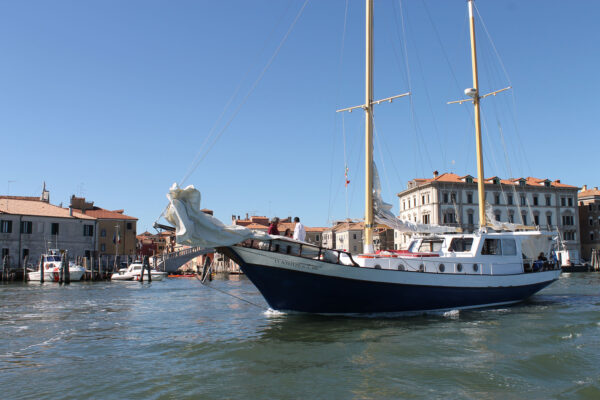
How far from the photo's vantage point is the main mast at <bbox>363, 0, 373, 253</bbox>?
17828mm

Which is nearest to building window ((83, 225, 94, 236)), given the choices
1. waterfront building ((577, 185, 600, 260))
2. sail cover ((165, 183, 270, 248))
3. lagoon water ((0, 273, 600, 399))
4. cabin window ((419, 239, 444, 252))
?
lagoon water ((0, 273, 600, 399))

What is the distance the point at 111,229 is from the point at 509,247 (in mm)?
61643

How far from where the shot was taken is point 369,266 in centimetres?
1623

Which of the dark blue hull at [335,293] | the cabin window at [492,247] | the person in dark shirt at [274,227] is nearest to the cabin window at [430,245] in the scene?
the cabin window at [492,247]

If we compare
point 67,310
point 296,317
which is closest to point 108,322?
point 67,310

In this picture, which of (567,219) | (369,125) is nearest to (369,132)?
(369,125)

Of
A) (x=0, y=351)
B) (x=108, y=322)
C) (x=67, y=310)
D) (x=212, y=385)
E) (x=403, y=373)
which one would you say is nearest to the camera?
(x=212, y=385)

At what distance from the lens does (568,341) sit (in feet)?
41.9

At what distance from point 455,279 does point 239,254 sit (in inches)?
309

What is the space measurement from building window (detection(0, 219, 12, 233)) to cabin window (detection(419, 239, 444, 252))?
163 ft

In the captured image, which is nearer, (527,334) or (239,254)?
(527,334)

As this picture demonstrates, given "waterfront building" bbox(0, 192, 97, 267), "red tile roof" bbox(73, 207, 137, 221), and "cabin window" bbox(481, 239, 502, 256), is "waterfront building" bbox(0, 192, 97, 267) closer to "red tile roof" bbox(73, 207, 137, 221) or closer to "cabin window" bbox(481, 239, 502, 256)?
"red tile roof" bbox(73, 207, 137, 221)

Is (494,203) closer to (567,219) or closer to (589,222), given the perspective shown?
(567,219)

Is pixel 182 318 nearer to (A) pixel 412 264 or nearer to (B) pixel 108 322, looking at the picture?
Answer: (B) pixel 108 322
